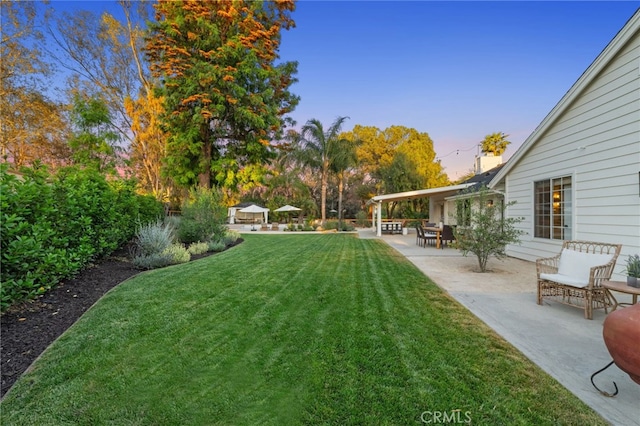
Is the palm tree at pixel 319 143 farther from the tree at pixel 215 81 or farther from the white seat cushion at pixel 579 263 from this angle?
the white seat cushion at pixel 579 263

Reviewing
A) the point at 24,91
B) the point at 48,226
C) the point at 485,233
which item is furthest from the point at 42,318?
the point at 24,91

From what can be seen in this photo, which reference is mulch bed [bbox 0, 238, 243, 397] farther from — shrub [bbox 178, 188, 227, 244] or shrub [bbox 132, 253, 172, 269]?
shrub [bbox 178, 188, 227, 244]

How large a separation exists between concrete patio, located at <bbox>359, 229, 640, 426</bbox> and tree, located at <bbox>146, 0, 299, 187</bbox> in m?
11.6

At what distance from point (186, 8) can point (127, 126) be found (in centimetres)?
1046

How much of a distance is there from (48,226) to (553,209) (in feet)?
33.6

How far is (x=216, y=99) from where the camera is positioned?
1368 cm

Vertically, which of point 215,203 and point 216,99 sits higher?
point 216,99


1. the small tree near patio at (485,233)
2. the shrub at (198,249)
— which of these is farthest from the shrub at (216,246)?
the small tree near patio at (485,233)

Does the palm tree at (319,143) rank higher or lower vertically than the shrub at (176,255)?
higher

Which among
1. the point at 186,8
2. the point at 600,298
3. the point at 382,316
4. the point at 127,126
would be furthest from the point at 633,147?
the point at 127,126

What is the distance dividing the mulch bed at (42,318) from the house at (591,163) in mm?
8624

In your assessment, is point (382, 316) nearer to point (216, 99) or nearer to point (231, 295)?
point (231, 295)

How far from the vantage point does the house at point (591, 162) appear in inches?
207

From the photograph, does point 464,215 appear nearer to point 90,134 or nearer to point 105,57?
point 90,134
